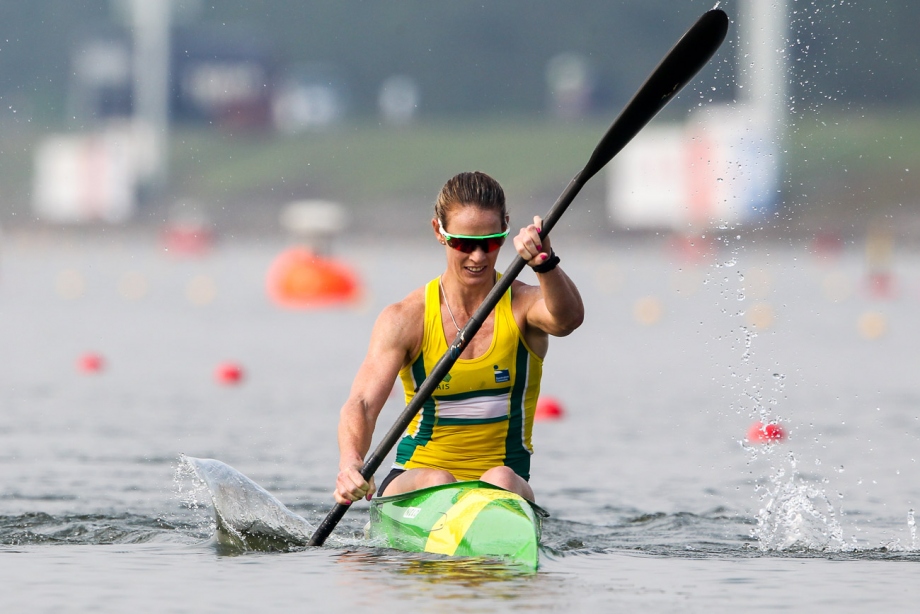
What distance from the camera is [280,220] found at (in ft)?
184

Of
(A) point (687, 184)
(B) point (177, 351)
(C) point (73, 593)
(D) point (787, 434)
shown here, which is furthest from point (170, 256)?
(C) point (73, 593)

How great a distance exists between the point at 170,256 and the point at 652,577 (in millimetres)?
39288

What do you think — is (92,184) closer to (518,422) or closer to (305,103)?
(305,103)

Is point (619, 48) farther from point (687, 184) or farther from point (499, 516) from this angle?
point (499, 516)

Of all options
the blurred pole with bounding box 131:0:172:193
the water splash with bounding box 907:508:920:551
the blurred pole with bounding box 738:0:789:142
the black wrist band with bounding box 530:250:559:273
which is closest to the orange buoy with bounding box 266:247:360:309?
the blurred pole with bounding box 738:0:789:142

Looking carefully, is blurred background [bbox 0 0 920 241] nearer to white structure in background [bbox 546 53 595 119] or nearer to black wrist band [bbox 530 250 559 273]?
white structure in background [bbox 546 53 595 119]

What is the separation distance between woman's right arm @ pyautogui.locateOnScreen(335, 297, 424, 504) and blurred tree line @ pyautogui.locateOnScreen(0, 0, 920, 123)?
7789cm

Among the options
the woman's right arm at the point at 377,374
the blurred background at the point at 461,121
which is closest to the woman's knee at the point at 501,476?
the woman's right arm at the point at 377,374

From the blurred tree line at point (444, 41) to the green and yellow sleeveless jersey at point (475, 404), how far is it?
77665 millimetres

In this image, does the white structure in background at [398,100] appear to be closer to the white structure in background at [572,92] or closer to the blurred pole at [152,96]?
the white structure in background at [572,92]

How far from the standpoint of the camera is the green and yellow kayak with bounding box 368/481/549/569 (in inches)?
254

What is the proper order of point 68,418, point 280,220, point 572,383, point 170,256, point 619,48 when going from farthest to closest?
point 619,48 → point 280,220 → point 170,256 → point 572,383 → point 68,418

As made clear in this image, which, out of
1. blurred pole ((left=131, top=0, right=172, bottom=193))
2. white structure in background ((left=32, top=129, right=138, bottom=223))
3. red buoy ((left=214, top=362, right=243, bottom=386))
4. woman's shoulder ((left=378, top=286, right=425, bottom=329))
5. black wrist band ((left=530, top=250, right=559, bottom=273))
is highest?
blurred pole ((left=131, top=0, right=172, bottom=193))

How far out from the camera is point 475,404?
22.2 ft
